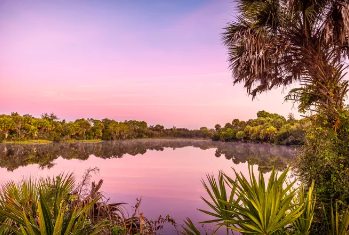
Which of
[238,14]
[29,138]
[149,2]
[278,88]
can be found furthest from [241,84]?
[29,138]

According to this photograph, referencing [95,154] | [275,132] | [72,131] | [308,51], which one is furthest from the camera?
[72,131]

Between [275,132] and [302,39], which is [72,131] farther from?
[302,39]

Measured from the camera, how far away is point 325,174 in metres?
4.00

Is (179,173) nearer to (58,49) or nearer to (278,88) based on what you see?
(278,88)

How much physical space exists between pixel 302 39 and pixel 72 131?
80915 mm

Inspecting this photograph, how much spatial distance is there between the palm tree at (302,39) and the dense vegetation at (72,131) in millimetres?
63639

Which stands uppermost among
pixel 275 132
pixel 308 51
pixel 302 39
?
pixel 302 39

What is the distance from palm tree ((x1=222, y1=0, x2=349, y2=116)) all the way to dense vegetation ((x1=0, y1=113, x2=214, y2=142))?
6364cm

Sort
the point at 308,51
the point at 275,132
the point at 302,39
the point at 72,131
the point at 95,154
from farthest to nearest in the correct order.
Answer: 1. the point at 72,131
2. the point at 275,132
3. the point at 95,154
4. the point at 302,39
5. the point at 308,51

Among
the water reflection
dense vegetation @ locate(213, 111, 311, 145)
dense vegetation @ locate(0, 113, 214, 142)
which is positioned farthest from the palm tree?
dense vegetation @ locate(0, 113, 214, 142)

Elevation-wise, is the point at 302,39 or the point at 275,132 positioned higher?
the point at 302,39

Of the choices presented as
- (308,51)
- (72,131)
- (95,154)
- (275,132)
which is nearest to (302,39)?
(308,51)

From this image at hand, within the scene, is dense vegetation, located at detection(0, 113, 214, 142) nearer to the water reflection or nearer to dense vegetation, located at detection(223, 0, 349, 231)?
the water reflection

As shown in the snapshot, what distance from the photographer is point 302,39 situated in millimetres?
6699
